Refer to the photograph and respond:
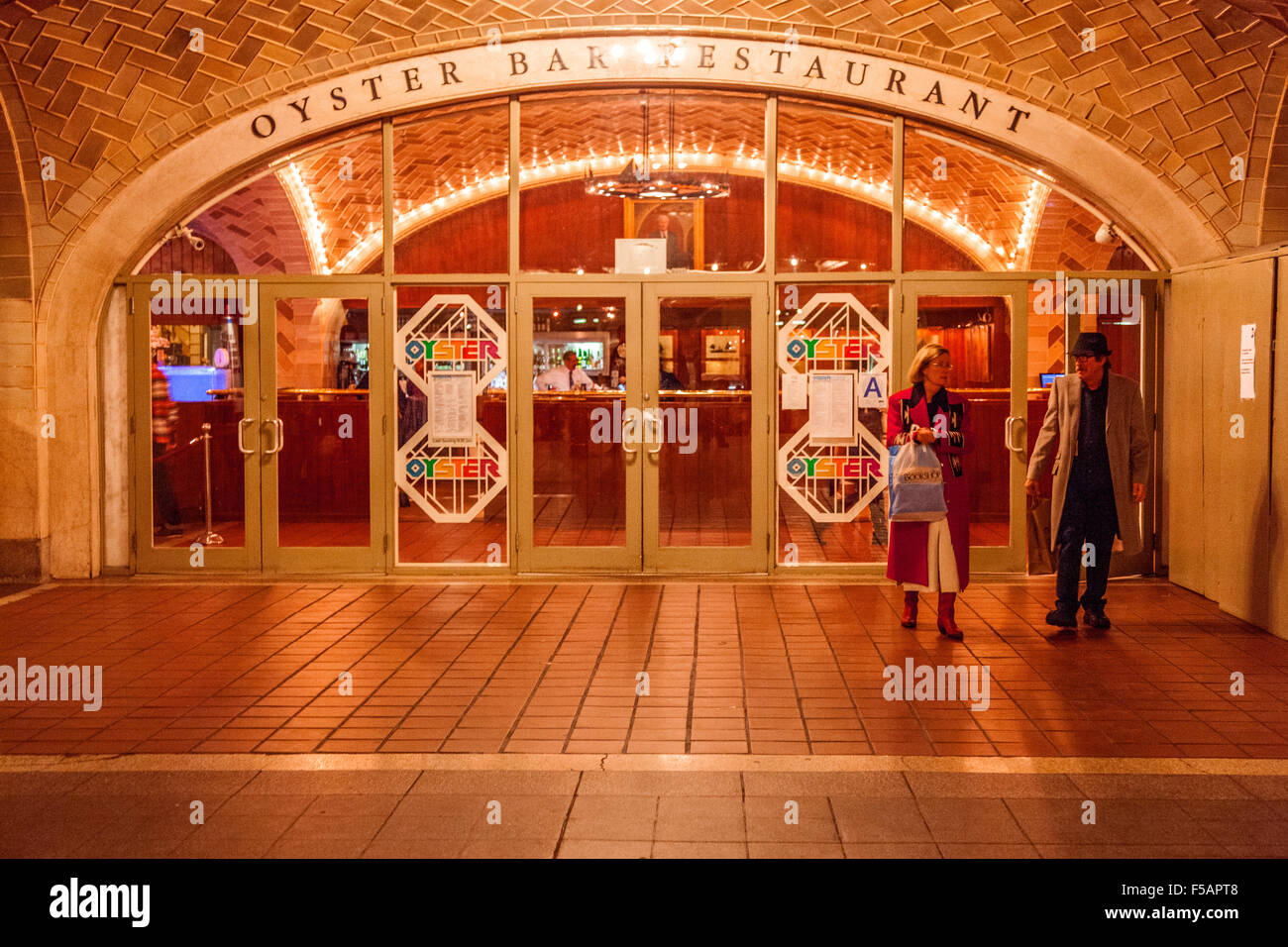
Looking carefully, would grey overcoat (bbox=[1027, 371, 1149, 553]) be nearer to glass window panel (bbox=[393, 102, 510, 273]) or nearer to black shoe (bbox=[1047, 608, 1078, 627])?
black shoe (bbox=[1047, 608, 1078, 627])

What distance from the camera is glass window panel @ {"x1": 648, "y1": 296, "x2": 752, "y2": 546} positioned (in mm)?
9469

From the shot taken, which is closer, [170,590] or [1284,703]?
[1284,703]

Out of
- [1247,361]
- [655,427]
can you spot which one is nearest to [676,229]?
[655,427]

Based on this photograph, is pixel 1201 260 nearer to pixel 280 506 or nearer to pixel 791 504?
pixel 791 504

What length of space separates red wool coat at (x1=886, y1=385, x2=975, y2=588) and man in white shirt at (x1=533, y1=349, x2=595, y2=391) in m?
2.87

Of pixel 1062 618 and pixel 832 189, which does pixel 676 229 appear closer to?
pixel 832 189

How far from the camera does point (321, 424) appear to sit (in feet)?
31.3

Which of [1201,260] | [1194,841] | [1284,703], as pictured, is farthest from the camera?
[1201,260]

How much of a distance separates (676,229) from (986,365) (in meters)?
2.55

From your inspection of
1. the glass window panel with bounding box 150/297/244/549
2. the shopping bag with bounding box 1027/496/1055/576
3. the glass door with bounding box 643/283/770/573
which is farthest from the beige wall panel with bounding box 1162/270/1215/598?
the glass window panel with bounding box 150/297/244/549

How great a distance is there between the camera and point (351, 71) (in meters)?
9.31

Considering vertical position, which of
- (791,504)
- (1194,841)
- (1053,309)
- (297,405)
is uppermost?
(1053,309)

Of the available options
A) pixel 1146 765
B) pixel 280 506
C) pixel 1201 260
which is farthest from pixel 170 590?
pixel 1201 260

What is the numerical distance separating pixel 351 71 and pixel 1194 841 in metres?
7.69
